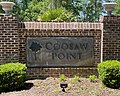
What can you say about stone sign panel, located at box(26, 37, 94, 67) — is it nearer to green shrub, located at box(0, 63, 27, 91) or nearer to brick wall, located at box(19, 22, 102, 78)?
brick wall, located at box(19, 22, 102, 78)

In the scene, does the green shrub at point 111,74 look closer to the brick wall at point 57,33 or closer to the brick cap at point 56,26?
the brick wall at point 57,33

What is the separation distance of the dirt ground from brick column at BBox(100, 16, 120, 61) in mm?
1088

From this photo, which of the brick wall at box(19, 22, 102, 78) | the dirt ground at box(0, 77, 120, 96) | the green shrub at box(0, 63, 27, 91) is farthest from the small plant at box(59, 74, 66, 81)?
the green shrub at box(0, 63, 27, 91)

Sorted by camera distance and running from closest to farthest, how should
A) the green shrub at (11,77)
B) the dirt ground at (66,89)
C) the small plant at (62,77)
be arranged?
the dirt ground at (66,89) < the green shrub at (11,77) < the small plant at (62,77)

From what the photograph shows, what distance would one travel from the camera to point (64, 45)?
10422 mm

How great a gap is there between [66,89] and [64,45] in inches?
75.1

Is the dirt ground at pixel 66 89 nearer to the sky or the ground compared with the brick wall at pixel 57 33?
nearer to the ground

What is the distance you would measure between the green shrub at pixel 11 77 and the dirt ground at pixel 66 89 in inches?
7.8

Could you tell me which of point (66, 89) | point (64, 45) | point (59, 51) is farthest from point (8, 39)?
point (66, 89)

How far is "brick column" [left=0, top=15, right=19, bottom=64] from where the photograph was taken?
33.3 feet

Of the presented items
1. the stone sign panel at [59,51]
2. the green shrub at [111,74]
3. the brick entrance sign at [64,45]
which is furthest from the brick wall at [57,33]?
the green shrub at [111,74]

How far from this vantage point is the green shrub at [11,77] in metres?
8.95

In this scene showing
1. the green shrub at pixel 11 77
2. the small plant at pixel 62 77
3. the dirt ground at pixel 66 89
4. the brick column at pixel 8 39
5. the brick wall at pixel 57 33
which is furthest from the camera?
the brick wall at pixel 57 33

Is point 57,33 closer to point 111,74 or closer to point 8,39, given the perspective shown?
point 8,39
